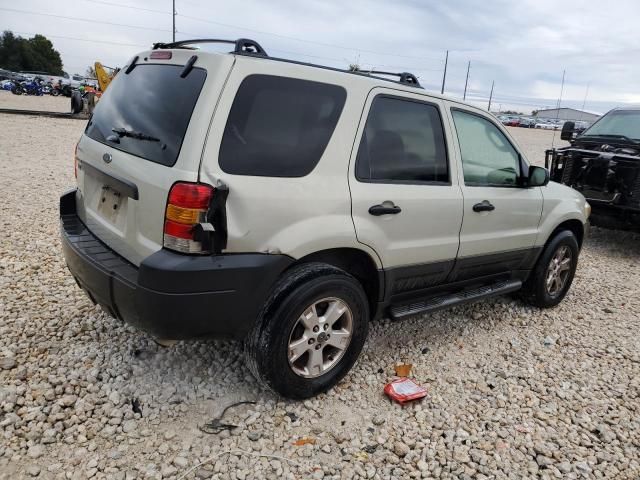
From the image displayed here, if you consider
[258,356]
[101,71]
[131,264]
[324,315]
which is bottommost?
[258,356]

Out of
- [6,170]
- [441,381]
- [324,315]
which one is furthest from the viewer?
[6,170]

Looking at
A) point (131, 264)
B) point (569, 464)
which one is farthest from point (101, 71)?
point (569, 464)

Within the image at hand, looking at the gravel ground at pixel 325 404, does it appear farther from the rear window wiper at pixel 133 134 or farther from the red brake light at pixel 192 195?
the rear window wiper at pixel 133 134

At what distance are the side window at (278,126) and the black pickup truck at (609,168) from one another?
5245mm

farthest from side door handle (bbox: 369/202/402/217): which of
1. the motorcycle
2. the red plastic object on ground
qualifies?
the motorcycle

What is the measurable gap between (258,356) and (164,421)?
2.09 ft

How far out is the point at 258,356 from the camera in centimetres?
269

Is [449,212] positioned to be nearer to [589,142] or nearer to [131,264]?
[131,264]

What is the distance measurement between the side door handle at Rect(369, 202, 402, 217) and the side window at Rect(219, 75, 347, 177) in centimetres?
46

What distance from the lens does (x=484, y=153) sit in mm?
3801

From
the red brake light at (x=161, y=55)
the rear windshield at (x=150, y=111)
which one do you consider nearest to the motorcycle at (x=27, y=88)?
the rear windshield at (x=150, y=111)

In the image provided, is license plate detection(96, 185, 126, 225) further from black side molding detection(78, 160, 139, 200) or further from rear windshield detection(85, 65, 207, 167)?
rear windshield detection(85, 65, 207, 167)

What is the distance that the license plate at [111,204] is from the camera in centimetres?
270

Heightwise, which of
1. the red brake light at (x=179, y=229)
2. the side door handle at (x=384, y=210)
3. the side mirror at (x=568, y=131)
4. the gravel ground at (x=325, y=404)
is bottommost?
the gravel ground at (x=325, y=404)
